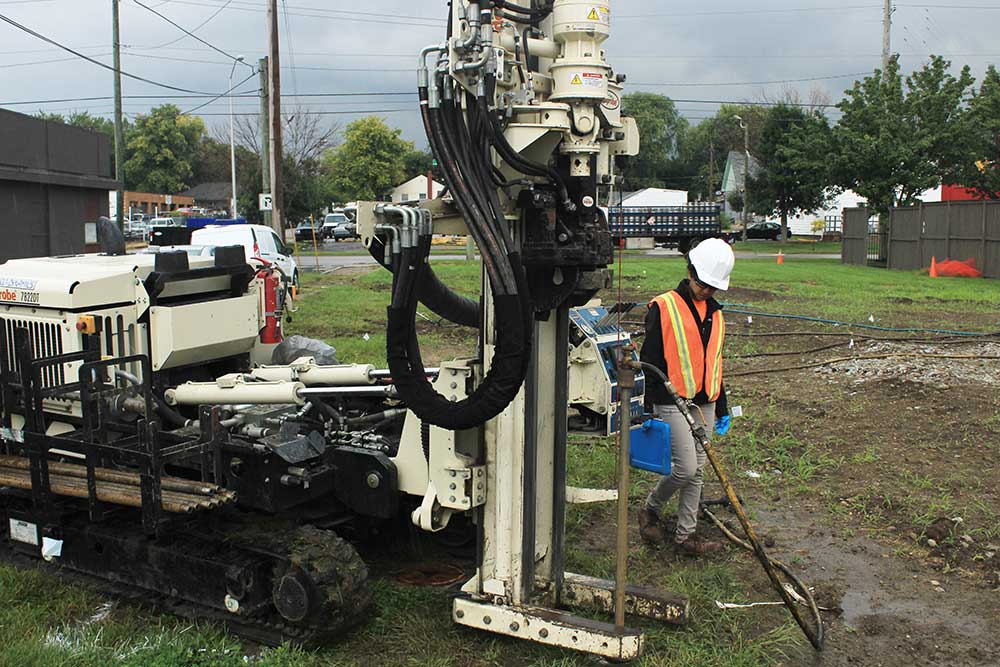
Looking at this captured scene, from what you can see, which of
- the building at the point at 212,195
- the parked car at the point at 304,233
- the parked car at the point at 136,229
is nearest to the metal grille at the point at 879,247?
the parked car at the point at 304,233

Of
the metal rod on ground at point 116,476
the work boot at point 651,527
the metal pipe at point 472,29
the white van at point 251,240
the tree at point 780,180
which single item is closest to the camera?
the metal pipe at point 472,29

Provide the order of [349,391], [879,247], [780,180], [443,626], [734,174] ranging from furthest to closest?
[734,174], [780,180], [879,247], [349,391], [443,626]

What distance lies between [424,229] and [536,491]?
1474 mm

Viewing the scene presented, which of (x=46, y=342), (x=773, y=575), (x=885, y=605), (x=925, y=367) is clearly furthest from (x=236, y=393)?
(x=925, y=367)

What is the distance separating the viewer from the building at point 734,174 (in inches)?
2464

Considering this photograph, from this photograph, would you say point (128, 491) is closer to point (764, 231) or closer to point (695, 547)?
point (695, 547)

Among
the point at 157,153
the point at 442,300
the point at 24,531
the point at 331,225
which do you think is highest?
the point at 157,153

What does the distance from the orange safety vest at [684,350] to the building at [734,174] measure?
53.9 metres

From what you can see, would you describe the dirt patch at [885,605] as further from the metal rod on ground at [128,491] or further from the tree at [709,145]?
the tree at [709,145]

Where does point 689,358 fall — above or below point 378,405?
above

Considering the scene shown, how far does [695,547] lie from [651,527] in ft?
1.11

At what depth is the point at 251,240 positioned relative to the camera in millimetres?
20297

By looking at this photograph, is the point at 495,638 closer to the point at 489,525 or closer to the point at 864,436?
the point at 489,525

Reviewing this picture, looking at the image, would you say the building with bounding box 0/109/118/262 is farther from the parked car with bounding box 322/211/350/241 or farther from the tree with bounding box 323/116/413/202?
the tree with bounding box 323/116/413/202
